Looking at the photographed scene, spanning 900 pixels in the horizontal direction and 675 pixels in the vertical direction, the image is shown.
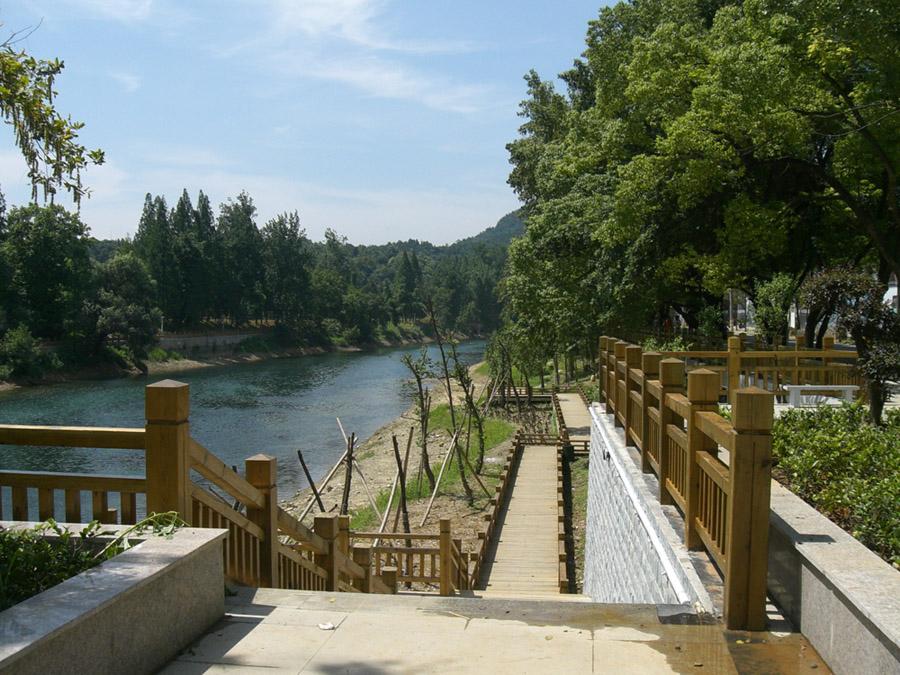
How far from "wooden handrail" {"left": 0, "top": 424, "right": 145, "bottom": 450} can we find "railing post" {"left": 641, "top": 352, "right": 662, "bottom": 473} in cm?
393

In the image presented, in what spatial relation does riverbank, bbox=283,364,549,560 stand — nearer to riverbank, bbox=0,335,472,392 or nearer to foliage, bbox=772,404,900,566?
foliage, bbox=772,404,900,566

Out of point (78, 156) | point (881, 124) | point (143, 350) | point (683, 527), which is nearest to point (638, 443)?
point (683, 527)

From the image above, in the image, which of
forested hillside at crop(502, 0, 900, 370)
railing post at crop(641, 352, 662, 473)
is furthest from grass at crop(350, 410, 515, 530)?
railing post at crop(641, 352, 662, 473)

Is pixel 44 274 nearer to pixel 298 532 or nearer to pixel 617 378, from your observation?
pixel 617 378

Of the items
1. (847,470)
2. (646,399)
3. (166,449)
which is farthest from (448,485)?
(166,449)

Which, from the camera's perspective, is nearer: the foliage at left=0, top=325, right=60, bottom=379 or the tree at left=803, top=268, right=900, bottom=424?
the tree at left=803, top=268, right=900, bottom=424

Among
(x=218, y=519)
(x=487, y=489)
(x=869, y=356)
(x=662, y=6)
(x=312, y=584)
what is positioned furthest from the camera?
(x=662, y=6)

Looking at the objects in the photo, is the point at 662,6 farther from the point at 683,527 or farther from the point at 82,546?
the point at 82,546

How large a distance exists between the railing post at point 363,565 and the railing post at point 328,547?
0.97 metres

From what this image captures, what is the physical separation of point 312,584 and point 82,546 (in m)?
2.62

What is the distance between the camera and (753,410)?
3.44 metres

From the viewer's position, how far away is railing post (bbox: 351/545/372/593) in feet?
24.3

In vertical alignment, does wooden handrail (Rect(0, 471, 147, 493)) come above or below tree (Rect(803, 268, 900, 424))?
below

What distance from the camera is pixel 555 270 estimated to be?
2266cm
